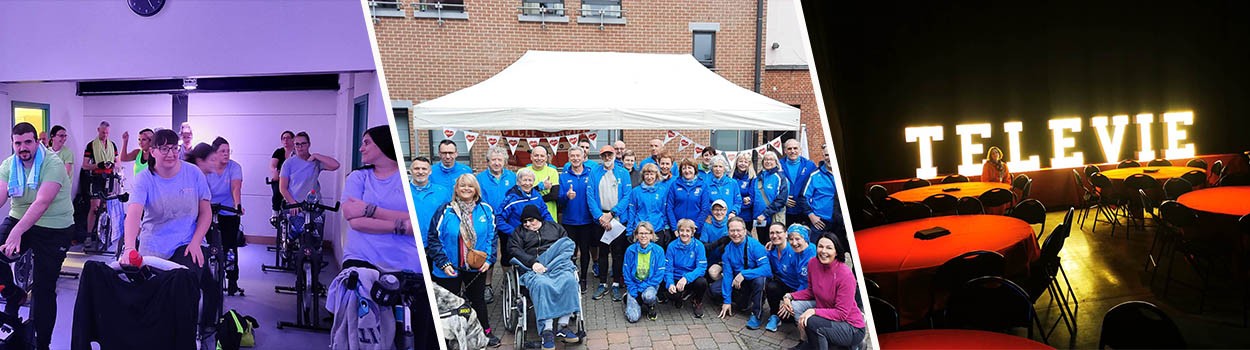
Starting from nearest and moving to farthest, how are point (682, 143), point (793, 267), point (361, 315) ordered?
1. point (361, 315)
2. point (793, 267)
3. point (682, 143)

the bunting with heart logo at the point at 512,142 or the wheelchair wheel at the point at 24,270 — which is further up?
the bunting with heart logo at the point at 512,142

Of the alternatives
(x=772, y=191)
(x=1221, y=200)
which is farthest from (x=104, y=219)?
(x=1221, y=200)

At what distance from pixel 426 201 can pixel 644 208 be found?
1.24 metres

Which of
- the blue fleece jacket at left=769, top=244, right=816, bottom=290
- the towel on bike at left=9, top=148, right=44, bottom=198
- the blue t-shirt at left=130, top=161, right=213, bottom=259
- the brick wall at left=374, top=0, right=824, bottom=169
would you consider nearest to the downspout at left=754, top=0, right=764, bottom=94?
the brick wall at left=374, top=0, right=824, bottom=169

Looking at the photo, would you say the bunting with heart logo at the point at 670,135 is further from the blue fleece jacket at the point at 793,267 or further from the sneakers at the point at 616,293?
the blue fleece jacket at the point at 793,267

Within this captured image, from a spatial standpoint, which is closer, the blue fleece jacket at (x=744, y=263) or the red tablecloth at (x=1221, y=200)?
the red tablecloth at (x=1221, y=200)

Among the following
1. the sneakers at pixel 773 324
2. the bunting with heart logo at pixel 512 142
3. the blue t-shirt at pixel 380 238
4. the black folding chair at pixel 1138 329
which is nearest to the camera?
the black folding chair at pixel 1138 329

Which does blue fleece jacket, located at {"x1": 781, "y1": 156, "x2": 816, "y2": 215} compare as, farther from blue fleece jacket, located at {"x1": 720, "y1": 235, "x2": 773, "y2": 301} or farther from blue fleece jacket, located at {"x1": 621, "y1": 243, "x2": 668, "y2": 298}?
blue fleece jacket, located at {"x1": 621, "y1": 243, "x2": 668, "y2": 298}

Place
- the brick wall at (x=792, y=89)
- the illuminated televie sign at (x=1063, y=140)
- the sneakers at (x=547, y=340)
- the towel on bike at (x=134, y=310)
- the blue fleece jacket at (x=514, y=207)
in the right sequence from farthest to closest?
the brick wall at (x=792, y=89) → the blue fleece jacket at (x=514, y=207) → the sneakers at (x=547, y=340) → the towel on bike at (x=134, y=310) → the illuminated televie sign at (x=1063, y=140)

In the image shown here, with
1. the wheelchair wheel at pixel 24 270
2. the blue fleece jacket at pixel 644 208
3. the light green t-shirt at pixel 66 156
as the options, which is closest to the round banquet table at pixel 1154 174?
the blue fleece jacket at pixel 644 208

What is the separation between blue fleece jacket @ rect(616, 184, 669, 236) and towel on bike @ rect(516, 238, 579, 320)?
0.73 m

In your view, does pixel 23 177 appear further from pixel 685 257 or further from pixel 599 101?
pixel 685 257

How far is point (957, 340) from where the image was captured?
1.95m

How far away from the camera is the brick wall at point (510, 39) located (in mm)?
3562
